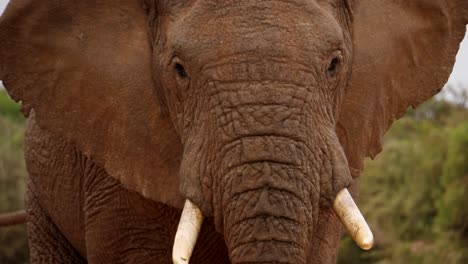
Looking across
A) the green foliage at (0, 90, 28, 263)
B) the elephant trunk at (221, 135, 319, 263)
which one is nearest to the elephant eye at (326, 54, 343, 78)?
the elephant trunk at (221, 135, 319, 263)

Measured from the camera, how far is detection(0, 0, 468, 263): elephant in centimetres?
628

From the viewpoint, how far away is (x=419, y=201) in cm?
2369

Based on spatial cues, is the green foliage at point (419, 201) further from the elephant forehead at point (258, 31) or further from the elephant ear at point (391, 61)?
the elephant forehead at point (258, 31)

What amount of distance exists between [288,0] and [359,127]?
793mm

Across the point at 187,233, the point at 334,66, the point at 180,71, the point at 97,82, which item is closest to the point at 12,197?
the point at 97,82

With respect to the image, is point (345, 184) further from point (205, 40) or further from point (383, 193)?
point (383, 193)

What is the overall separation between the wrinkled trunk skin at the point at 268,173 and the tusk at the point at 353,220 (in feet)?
0.33

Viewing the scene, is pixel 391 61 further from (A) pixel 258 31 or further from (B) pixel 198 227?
(B) pixel 198 227

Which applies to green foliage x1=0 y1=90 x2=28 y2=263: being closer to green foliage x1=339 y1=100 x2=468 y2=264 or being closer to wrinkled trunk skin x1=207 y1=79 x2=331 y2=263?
green foliage x1=339 y1=100 x2=468 y2=264

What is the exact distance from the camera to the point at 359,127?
23.2ft

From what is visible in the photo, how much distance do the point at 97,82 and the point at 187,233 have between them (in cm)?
110

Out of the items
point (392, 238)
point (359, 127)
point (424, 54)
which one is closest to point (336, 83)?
point (359, 127)

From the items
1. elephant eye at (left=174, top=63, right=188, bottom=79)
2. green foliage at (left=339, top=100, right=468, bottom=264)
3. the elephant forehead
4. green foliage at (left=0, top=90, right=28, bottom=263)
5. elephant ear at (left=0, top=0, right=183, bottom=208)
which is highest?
the elephant forehead

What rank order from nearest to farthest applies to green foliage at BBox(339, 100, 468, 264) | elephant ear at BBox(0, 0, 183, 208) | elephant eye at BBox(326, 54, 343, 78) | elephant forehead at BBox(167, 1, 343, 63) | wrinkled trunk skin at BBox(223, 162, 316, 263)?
1. wrinkled trunk skin at BBox(223, 162, 316, 263)
2. elephant forehead at BBox(167, 1, 343, 63)
3. elephant eye at BBox(326, 54, 343, 78)
4. elephant ear at BBox(0, 0, 183, 208)
5. green foliage at BBox(339, 100, 468, 264)
